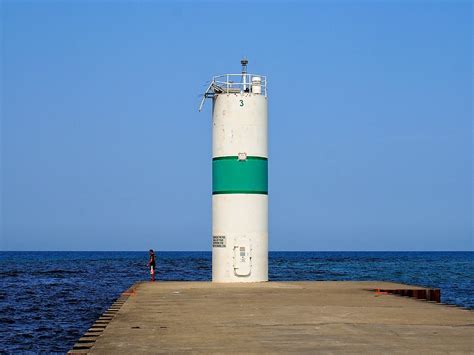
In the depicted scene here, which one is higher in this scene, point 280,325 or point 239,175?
point 239,175

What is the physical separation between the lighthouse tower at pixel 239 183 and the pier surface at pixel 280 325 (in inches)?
276

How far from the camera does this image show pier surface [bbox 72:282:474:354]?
15148 millimetres

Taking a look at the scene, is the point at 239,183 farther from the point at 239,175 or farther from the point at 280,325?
the point at 280,325

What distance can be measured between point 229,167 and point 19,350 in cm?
1244

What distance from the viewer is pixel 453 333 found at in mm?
16953

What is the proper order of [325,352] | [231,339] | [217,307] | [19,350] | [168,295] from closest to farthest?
[325,352] → [231,339] → [217,307] → [19,350] → [168,295]

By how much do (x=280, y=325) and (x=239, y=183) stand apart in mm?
16533

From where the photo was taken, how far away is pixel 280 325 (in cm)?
1834

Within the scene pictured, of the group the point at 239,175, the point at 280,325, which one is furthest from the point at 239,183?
the point at 280,325

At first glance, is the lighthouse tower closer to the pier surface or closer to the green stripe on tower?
the green stripe on tower

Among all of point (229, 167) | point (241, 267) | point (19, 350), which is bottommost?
point (19, 350)

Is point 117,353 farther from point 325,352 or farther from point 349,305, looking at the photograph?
point 349,305

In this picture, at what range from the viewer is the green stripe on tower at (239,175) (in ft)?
113

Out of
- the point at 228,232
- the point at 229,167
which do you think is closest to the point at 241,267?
the point at 228,232
